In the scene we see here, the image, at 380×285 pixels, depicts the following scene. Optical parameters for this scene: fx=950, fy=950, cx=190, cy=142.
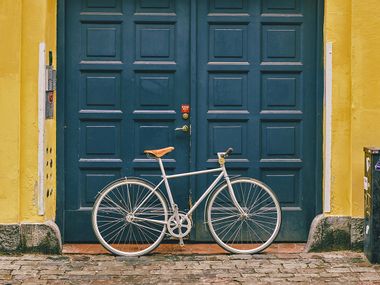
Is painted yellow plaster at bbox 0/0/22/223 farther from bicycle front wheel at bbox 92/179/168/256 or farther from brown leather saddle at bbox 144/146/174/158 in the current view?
brown leather saddle at bbox 144/146/174/158

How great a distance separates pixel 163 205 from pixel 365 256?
2.14 m

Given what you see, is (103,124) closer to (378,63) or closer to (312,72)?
(312,72)

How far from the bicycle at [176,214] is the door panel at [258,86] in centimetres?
27

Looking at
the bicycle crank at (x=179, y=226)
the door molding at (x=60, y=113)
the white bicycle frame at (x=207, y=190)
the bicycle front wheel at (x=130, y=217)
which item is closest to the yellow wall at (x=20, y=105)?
the door molding at (x=60, y=113)

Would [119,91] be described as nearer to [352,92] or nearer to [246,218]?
[246,218]

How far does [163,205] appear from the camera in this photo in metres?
9.77

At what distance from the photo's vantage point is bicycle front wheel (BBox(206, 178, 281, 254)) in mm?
10039

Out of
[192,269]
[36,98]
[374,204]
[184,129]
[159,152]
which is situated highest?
[36,98]

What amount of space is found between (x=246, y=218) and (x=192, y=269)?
3.45ft

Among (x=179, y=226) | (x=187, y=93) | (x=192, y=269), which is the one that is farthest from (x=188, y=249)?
(x=187, y=93)

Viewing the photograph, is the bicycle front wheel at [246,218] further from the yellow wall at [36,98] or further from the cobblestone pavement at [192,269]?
the yellow wall at [36,98]

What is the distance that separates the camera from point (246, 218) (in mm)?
10023

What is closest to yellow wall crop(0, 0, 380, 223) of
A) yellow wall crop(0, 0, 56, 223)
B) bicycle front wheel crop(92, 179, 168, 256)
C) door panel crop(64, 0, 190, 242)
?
yellow wall crop(0, 0, 56, 223)

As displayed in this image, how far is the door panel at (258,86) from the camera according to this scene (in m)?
10.3
